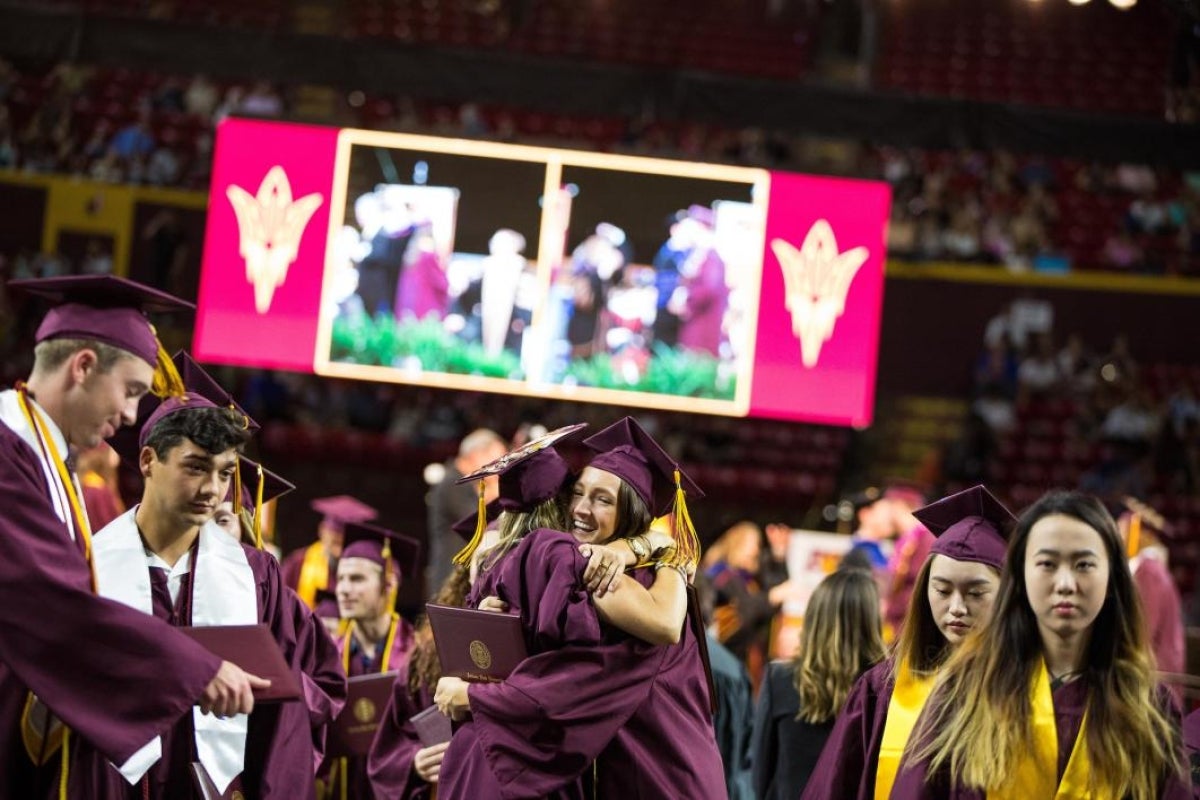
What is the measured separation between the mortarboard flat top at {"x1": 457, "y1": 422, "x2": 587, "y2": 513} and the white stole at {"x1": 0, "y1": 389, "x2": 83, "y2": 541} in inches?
42.3

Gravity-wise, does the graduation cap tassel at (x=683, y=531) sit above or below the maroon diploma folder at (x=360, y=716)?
above

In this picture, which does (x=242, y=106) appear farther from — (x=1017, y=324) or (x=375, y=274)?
(x=1017, y=324)

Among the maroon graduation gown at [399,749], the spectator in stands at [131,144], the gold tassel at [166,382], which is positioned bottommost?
the maroon graduation gown at [399,749]

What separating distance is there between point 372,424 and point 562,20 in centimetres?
735

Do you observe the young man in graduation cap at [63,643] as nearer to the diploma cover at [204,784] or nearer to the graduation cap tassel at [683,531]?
the diploma cover at [204,784]

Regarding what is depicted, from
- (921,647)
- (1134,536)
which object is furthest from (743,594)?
(921,647)

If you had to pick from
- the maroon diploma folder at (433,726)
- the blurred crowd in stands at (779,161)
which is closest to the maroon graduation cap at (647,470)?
the maroon diploma folder at (433,726)

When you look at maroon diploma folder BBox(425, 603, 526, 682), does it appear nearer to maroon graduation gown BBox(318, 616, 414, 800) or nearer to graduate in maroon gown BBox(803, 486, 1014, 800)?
graduate in maroon gown BBox(803, 486, 1014, 800)

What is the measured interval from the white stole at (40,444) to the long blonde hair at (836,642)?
7.45 ft

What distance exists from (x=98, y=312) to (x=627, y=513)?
4.52 feet

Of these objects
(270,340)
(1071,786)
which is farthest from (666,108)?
(1071,786)

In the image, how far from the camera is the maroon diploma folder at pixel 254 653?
3.29 meters

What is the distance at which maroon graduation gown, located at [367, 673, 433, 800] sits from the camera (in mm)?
4605

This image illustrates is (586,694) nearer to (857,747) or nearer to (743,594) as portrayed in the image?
(857,747)
